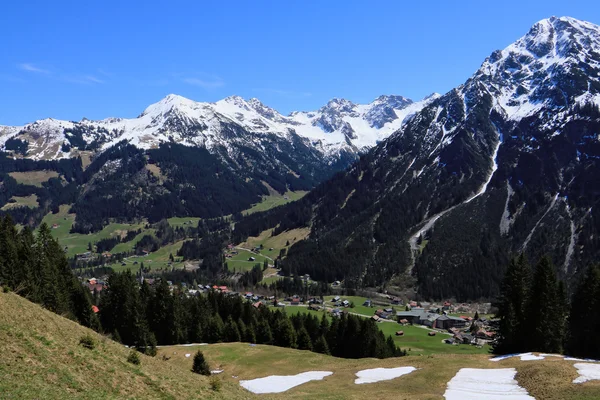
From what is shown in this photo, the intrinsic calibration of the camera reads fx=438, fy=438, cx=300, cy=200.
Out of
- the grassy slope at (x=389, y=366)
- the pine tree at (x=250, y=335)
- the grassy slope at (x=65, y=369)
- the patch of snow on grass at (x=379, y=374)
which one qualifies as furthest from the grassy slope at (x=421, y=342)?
the grassy slope at (x=65, y=369)

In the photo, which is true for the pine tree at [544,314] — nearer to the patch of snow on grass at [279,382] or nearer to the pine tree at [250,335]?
the patch of snow on grass at [279,382]

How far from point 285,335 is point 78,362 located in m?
76.4

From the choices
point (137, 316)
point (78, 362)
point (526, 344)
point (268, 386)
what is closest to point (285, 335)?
point (137, 316)

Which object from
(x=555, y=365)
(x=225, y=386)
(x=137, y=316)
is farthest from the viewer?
(x=137, y=316)

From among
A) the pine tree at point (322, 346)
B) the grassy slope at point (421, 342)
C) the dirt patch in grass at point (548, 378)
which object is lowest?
the grassy slope at point (421, 342)

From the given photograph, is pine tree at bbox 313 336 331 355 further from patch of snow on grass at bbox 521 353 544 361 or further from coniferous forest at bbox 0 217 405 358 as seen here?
patch of snow on grass at bbox 521 353 544 361

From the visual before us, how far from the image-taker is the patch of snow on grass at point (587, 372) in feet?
136

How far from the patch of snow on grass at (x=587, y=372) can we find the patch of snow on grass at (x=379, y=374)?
18.5 meters

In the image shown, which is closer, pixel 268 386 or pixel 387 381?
pixel 387 381

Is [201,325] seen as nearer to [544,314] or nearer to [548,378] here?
[544,314]

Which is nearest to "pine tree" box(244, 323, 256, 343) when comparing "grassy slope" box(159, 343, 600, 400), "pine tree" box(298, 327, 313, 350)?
"pine tree" box(298, 327, 313, 350)

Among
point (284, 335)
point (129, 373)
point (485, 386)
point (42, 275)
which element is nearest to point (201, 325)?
point (284, 335)

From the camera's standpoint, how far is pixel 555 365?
4747 cm

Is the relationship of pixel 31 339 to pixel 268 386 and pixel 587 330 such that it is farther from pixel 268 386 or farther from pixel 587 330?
pixel 587 330
